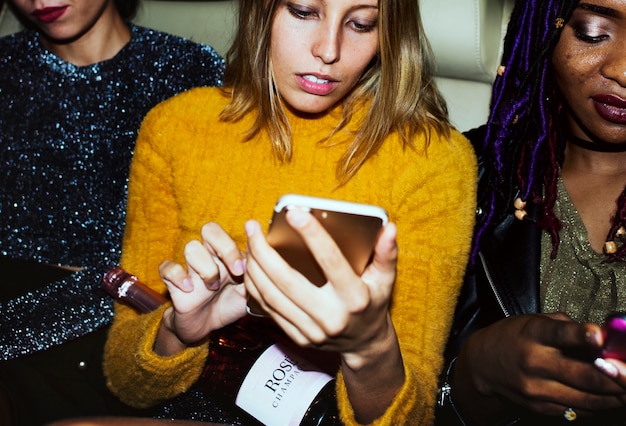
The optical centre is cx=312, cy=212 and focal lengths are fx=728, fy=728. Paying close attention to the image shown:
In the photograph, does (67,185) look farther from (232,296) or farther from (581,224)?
(581,224)

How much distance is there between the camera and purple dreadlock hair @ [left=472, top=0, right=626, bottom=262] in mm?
1297

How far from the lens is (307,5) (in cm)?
116

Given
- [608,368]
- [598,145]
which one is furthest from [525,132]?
[608,368]

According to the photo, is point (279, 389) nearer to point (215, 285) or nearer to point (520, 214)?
point (215, 285)

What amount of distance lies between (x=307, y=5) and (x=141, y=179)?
1.49 ft

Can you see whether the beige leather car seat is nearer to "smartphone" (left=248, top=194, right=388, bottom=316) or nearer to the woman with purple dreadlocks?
the woman with purple dreadlocks

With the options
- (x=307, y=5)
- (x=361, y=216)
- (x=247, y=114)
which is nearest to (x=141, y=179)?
(x=247, y=114)

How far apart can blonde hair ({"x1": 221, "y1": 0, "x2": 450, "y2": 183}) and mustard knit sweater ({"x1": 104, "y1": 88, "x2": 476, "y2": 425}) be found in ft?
0.07

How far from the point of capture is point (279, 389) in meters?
1.07

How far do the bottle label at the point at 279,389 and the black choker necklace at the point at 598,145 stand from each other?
0.62 metres

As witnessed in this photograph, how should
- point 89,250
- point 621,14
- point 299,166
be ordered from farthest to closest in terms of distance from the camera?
1. point 89,250
2. point 299,166
3. point 621,14

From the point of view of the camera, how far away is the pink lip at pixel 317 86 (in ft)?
3.93

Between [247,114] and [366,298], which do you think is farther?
[247,114]

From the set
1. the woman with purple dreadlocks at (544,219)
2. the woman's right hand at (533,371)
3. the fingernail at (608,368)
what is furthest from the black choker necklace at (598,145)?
the fingernail at (608,368)
